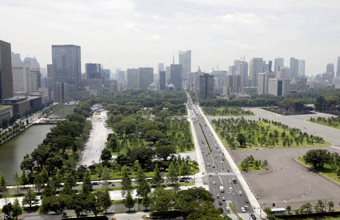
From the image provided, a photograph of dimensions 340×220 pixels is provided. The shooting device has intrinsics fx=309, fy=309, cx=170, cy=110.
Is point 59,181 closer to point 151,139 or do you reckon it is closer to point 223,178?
point 223,178

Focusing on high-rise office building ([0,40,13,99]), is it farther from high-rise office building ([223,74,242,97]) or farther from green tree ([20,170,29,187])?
high-rise office building ([223,74,242,97])

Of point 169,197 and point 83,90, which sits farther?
point 83,90

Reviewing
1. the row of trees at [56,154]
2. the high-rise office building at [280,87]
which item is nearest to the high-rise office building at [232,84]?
the high-rise office building at [280,87]

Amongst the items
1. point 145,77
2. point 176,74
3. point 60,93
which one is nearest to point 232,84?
point 176,74

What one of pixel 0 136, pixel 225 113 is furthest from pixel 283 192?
pixel 225 113

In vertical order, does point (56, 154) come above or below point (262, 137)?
above

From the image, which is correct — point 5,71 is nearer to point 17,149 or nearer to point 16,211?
point 17,149

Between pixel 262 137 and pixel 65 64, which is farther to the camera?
pixel 65 64
